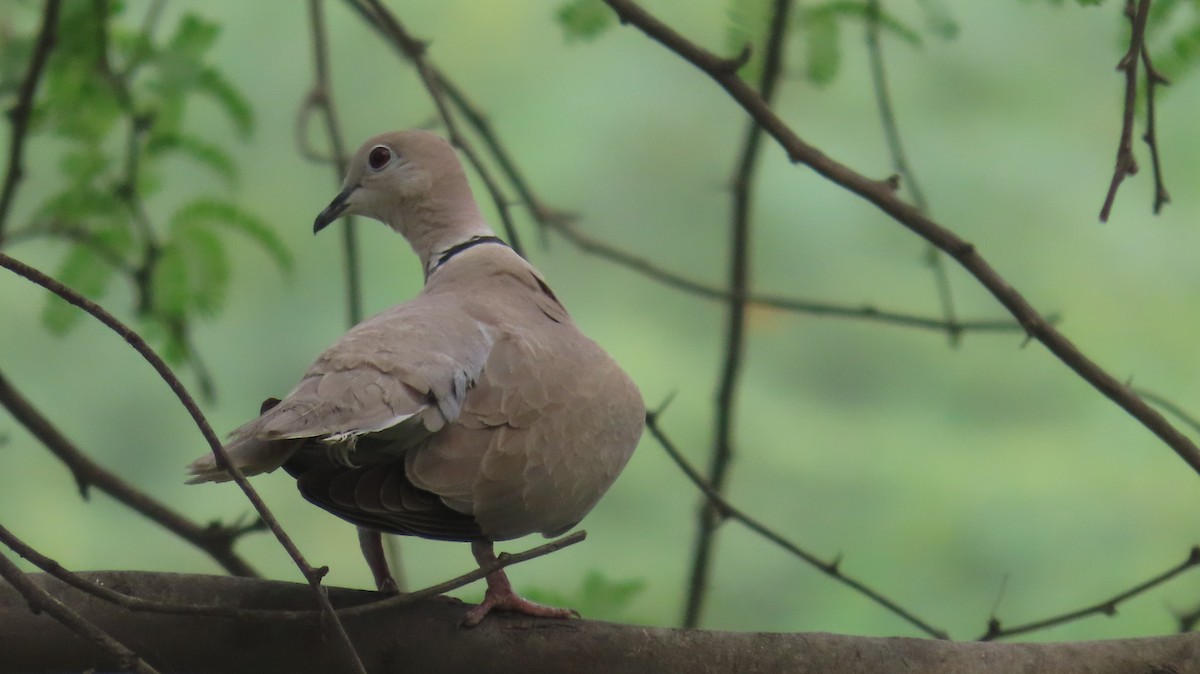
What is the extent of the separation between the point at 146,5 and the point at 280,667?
13.1 ft

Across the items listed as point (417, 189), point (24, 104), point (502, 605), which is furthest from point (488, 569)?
point (24, 104)

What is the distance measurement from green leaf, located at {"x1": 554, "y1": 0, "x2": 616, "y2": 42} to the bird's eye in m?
0.78

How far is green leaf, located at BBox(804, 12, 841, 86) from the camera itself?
10.4 feet

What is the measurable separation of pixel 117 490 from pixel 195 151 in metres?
0.94

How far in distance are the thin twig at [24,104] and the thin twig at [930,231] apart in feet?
4.14

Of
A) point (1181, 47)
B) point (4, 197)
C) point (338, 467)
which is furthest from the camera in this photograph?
point (4, 197)

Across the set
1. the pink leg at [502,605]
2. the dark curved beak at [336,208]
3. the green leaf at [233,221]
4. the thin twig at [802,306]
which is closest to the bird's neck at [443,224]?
the dark curved beak at [336,208]

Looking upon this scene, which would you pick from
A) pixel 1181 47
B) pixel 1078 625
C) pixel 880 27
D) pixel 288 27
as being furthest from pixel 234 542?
pixel 1078 625

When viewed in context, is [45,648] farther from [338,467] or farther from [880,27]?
[880,27]

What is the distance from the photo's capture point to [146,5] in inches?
210

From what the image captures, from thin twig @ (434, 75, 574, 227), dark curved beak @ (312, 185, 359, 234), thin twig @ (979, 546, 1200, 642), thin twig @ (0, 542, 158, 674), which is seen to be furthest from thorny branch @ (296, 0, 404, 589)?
thin twig @ (0, 542, 158, 674)

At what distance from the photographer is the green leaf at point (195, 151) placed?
3367 mm

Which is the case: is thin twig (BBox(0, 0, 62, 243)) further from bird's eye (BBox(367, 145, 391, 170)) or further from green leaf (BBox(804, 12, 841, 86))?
green leaf (BBox(804, 12, 841, 86))

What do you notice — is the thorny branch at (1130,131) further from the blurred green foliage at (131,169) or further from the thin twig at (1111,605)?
the blurred green foliage at (131,169)
